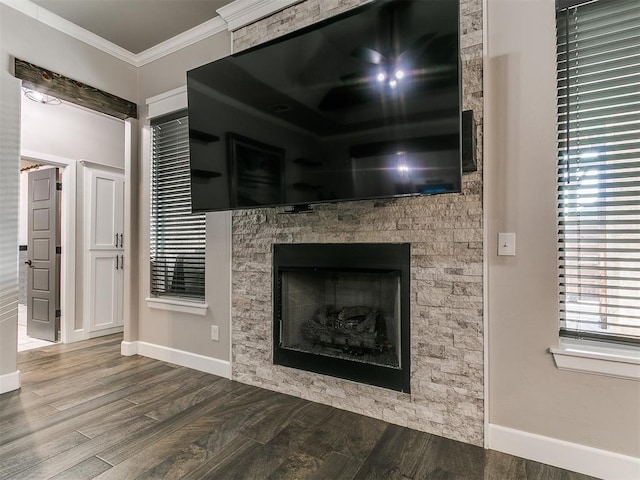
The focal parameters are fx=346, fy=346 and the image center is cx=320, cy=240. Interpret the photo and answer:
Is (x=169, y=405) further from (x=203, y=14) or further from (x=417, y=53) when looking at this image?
(x=203, y=14)

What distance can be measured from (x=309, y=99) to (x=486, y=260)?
1332mm

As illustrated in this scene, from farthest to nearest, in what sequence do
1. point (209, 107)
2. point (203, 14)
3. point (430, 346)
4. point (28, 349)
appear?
point (28, 349)
point (203, 14)
point (209, 107)
point (430, 346)

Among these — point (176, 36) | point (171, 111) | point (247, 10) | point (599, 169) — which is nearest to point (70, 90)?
point (171, 111)

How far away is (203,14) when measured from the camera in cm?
278

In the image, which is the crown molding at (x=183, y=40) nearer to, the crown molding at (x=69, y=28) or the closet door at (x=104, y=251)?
the crown molding at (x=69, y=28)

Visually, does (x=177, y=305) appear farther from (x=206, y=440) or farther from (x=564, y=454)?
(x=564, y=454)

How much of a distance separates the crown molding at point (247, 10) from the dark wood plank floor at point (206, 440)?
2.79 metres

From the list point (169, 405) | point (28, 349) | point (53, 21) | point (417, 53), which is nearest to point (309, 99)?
point (417, 53)

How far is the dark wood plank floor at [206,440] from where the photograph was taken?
1.64 meters

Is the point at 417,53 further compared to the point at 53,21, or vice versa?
the point at 53,21

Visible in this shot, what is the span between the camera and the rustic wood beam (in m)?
2.68

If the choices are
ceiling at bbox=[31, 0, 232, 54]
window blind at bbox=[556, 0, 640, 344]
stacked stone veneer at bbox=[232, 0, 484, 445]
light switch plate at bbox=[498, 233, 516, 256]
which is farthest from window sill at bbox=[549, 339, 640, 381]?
ceiling at bbox=[31, 0, 232, 54]

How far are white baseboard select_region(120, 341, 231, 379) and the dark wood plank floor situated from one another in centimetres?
15

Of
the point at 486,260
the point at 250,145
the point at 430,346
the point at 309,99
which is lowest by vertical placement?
the point at 430,346
